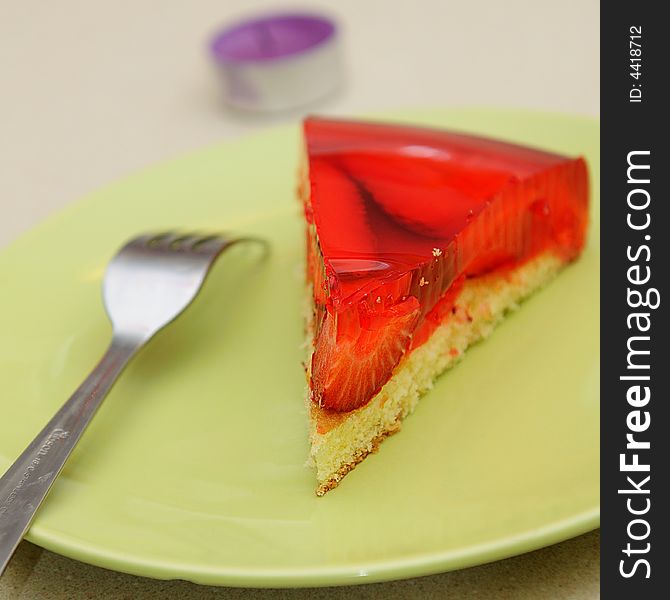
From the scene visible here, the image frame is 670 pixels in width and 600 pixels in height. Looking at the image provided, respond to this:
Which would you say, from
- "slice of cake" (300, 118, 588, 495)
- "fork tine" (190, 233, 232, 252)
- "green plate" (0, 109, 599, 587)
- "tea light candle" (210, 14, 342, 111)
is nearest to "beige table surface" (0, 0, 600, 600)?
"tea light candle" (210, 14, 342, 111)

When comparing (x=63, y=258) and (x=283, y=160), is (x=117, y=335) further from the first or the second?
(x=283, y=160)

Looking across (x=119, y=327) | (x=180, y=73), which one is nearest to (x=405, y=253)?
(x=119, y=327)

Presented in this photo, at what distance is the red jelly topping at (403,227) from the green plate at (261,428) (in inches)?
3.4

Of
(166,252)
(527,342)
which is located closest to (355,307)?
(527,342)

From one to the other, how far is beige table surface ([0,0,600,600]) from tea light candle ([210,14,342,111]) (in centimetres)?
7

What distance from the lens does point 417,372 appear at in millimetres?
1277

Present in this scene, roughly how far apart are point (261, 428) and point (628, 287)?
0.53m

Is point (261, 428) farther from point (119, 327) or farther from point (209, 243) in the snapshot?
point (209, 243)

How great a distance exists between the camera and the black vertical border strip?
102 centimetres

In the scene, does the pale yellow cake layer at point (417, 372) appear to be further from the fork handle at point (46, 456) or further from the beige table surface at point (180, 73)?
the beige table surface at point (180, 73)

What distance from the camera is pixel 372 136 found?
1521 millimetres

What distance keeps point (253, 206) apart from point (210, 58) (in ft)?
2.32

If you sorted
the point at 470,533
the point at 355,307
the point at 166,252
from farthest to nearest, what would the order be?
the point at 166,252
the point at 355,307
the point at 470,533

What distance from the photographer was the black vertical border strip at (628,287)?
1023mm
